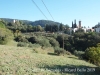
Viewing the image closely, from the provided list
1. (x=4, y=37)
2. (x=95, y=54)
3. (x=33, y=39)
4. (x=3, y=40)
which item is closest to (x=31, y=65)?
(x=95, y=54)

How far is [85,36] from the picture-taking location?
60.2 metres

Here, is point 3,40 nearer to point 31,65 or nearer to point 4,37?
point 4,37

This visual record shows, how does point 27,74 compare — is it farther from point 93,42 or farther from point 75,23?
point 75,23

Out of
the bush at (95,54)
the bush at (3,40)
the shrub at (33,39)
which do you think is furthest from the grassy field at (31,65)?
the shrub at (33,39)

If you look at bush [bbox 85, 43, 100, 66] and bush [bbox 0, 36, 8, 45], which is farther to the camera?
bush [bbox 0, 36, 8, 45]

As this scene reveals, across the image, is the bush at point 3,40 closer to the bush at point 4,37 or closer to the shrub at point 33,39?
the bush at point 4,37

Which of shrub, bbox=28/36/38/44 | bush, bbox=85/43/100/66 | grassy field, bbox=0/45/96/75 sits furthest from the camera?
shrub, bbox=28/36/38/44

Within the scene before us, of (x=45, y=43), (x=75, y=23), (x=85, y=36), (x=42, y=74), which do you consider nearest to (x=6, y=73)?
(x=42, y=74)

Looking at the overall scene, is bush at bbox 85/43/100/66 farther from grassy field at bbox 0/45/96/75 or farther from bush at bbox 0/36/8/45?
bush at bbox 0/36/8/45

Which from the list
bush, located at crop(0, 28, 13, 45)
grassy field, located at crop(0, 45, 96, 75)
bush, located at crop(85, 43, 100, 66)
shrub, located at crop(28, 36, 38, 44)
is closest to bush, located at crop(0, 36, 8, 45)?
bush, located at crop(0, 28, 13, 45)

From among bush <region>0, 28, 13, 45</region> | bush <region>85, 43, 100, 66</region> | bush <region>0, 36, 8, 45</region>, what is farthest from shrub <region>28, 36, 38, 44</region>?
bush <region>85, 43, 100, 66</region>

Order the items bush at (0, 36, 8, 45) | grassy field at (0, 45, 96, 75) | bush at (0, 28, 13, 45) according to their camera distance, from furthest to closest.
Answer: bush at (0, 36, 8, 45) → bush at (0, 28, 13, 45) → grassy field at (0, 45, 96, 75)

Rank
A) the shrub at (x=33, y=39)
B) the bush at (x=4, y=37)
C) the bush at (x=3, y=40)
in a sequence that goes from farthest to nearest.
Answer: the shrub at (x=33, y=39), the bush at (x=3, y=40), the bush at (x=4, y=37)

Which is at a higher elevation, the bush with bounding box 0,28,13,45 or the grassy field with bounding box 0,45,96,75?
the bush with bounding box 0,28,13,45
